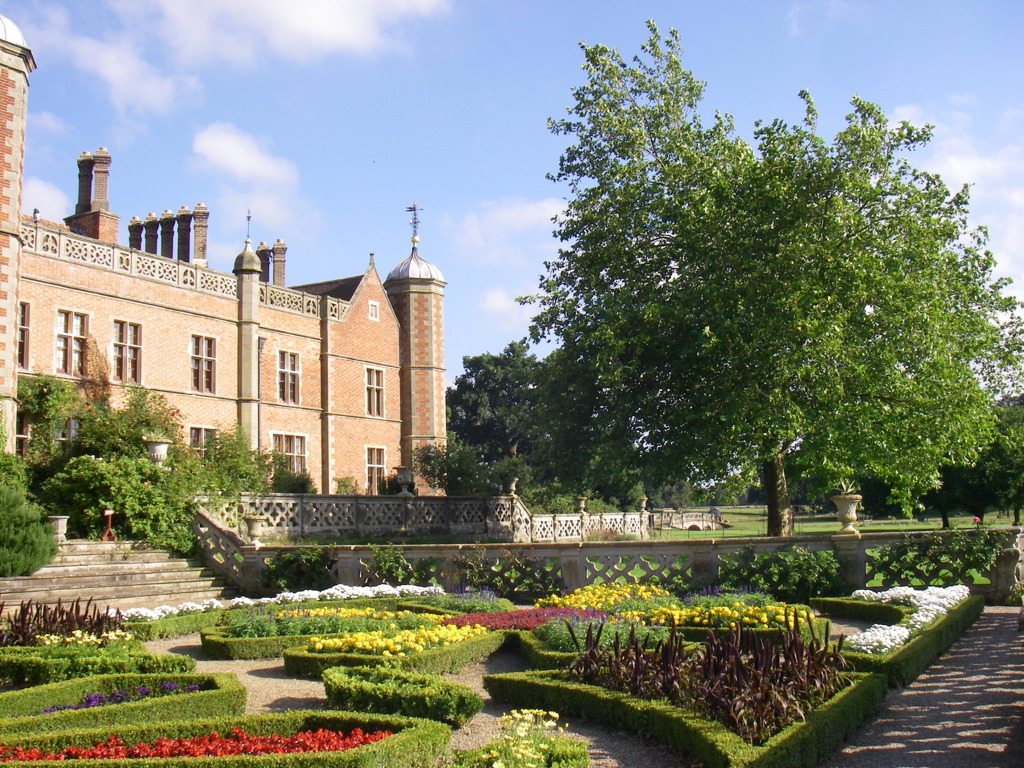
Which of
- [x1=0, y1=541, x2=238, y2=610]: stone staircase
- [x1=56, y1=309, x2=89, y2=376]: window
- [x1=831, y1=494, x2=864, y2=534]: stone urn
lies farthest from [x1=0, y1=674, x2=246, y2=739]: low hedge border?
[x1=56, y1=309, x2=89, y2=376]: window

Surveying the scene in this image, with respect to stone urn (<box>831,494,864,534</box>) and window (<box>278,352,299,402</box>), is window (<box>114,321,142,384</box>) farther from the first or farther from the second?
stone urn (<box>831,494,864,534</box>)

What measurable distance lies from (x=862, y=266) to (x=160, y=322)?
18.0 m

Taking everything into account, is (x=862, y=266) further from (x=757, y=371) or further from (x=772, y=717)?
(x=772, y=717)

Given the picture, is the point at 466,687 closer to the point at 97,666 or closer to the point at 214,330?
the point at 97,666

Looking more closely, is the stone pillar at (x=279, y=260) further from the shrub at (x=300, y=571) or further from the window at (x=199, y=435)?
the shrub at (x=300, y=571)

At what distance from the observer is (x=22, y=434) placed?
21766mm

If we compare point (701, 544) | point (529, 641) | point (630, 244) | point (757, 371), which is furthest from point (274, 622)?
point (630, 244)

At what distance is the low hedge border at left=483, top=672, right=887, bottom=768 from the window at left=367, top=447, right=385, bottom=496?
24899 mm

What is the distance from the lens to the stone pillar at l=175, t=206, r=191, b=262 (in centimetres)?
3038

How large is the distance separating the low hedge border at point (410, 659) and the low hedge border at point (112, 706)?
1088 mm

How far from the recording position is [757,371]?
18.5m

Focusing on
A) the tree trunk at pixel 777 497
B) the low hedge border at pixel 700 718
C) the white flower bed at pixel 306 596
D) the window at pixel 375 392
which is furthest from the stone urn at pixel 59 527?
the window at pixel 375 392

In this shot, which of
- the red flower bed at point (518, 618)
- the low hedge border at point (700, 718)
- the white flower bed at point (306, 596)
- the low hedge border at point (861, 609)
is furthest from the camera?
the white flower bed at point (306, 596)

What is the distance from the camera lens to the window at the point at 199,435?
26.0 m
